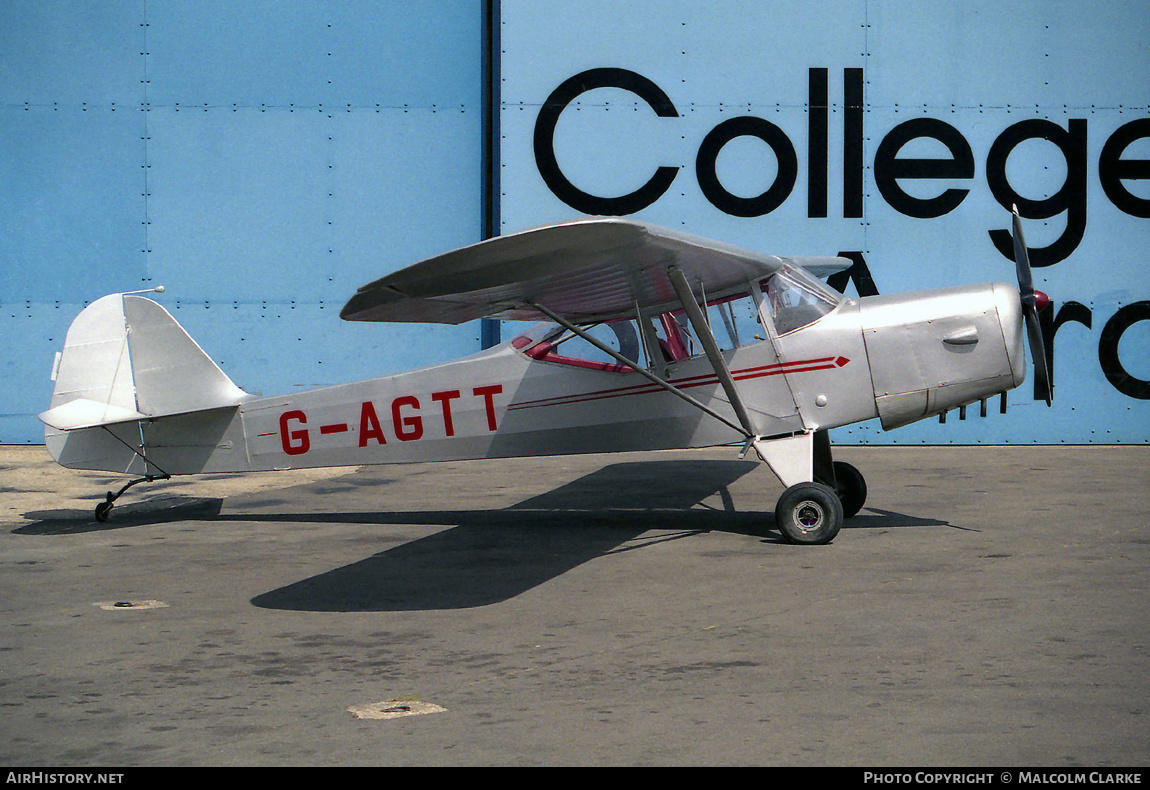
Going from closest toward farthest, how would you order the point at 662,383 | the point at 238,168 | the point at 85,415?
the point at 662,383 → the point at 85,415 → the point at 238,168

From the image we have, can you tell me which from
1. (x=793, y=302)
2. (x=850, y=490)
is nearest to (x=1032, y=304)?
(x=793, y=302)

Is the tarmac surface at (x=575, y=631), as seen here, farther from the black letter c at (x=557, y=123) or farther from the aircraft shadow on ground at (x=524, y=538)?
the black letter c at (x=557, y=123)

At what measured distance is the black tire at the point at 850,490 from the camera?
9414 millimetres

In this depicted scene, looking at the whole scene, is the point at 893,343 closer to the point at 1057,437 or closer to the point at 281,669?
the point at 281,669

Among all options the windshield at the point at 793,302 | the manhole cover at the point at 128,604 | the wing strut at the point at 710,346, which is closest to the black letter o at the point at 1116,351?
the windshield at the point at 793,302

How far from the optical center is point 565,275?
747 centimetres

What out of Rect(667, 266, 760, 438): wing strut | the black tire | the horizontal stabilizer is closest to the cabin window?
Rect(667, 266, 760, 438): wing strut

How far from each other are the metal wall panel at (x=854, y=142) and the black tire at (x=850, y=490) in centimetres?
548

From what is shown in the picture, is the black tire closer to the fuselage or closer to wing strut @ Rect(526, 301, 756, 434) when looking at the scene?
the fuselage

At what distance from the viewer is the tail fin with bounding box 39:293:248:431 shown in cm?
937

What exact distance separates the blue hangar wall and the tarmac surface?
4.75 meters

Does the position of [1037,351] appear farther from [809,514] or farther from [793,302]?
[809,514]

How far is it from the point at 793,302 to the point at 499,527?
2.99 meters

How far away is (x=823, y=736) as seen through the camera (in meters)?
4.20
